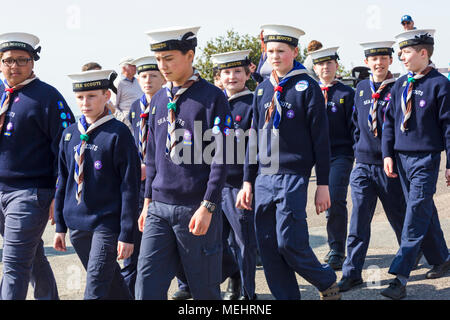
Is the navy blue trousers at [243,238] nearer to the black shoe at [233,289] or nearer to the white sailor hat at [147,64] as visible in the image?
the black shoe at [233,289]

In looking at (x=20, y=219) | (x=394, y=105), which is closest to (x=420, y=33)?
(x=394, y=105)

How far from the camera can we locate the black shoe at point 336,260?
22.7 feet

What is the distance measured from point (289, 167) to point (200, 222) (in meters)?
1.22

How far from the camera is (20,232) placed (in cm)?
507

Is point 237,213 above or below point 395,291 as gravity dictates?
above

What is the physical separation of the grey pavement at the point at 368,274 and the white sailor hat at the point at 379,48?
237cm

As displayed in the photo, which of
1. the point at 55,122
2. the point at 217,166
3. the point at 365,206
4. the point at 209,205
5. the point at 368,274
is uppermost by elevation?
the point at 55,122

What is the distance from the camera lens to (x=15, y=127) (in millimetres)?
5266

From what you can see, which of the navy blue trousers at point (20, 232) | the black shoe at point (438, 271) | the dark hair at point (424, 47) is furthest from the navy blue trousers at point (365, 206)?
the navy blue trousers at point (20, 232)

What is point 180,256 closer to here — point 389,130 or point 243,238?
point 243,238

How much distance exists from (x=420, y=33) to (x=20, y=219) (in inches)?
162

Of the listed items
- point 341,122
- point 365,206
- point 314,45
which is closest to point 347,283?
point 365,206

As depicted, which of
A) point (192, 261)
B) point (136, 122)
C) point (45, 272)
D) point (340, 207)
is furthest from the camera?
point (340, 207)

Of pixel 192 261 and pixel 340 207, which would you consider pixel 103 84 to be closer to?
pixel 192 261
